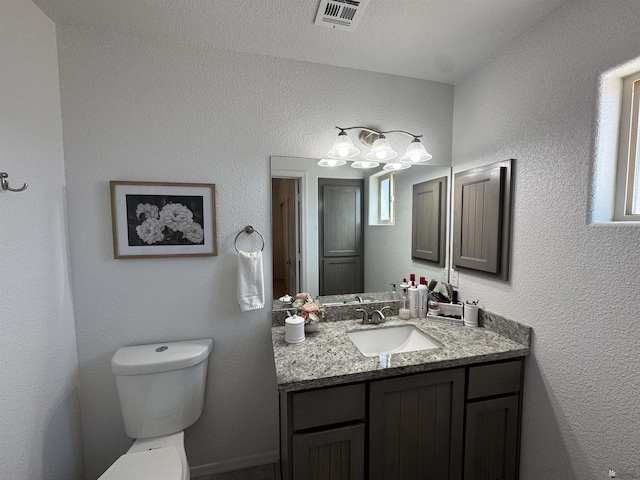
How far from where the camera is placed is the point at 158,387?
1256mm

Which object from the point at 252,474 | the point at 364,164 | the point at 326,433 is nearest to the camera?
the point at 326,433

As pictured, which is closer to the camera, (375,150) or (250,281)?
(250,281)

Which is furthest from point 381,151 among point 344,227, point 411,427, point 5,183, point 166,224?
point 5,183

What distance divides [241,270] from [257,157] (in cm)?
63

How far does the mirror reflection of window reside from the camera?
5.58 ft

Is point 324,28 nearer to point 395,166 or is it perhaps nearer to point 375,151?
point 375,151

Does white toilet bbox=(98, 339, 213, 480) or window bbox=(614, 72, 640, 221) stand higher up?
window bbox=(614, 72, 640, 221)

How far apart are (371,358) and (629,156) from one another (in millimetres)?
1273

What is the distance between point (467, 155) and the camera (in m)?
1.64

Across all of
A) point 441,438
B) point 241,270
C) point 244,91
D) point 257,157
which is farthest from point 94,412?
point 244,91

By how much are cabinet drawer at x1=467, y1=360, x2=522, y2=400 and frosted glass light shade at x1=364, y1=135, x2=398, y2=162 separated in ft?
3.90

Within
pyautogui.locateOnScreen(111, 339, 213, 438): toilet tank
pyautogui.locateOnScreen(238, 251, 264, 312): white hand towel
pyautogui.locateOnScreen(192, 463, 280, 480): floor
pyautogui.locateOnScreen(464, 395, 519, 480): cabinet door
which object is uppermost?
pyautogui.locateOnScreen(238, 251, 264, 312): white hand towel

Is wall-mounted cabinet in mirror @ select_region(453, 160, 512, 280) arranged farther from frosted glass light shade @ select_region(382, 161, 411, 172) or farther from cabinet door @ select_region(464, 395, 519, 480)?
cabinet door @ select_region(464, 395, 519, 480)

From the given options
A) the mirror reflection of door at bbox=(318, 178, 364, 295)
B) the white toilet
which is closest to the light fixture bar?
the mirror reflection of door at bbox=(318, 178, 364, 295)
